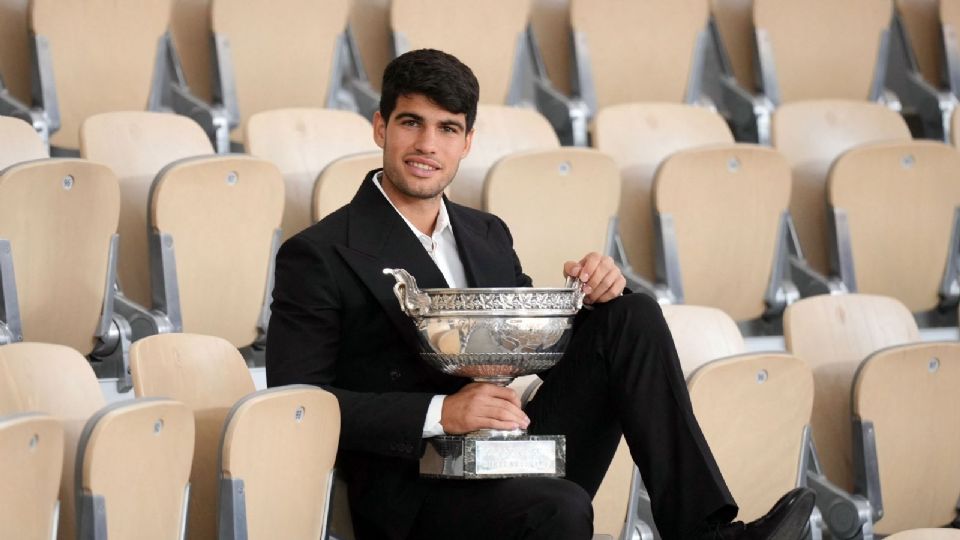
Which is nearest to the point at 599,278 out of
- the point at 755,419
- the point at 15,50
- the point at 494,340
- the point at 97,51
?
the point at 494,340

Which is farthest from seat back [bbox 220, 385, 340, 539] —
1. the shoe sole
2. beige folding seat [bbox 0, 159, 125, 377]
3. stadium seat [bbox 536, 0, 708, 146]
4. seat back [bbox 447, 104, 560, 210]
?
stadium seat [bbox 536, 0, 708, 146]

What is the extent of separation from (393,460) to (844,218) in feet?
4.79

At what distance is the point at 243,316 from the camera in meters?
2.38

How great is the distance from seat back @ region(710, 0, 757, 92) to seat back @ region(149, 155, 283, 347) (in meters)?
1.55

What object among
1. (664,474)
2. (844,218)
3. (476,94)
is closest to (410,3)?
(844,218)

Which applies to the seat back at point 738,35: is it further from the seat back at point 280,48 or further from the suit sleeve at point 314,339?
the suit sleeve at point 314,339

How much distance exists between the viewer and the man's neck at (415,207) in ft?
5.94

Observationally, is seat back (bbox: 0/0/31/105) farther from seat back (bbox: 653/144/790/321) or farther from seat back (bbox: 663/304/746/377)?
seat back (bbox: 663/304/746/377)

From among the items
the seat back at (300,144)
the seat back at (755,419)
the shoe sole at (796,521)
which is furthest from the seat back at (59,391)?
the seat back at (300,144)

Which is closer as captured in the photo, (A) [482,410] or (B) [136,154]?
(A) [482,410]

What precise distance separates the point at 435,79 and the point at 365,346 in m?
0.30

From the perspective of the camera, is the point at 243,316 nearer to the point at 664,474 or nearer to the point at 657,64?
the point at 664,474

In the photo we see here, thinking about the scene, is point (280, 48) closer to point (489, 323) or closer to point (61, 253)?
point (61, 253)

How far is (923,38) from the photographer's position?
146 inches
